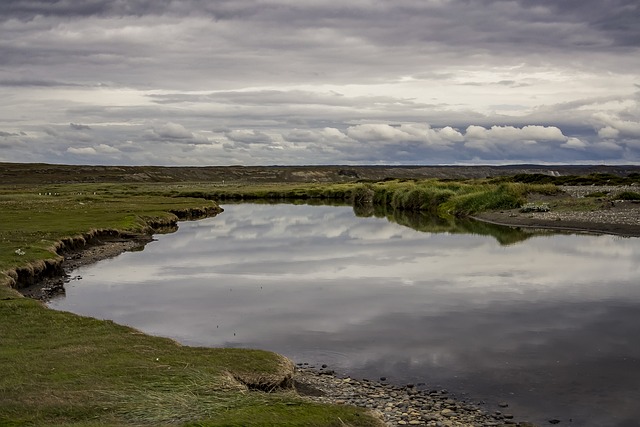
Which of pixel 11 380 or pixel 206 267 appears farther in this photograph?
pixel 206 267

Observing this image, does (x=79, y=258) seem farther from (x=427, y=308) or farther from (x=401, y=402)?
(x=401, y=402)

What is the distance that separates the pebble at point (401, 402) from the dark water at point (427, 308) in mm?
661

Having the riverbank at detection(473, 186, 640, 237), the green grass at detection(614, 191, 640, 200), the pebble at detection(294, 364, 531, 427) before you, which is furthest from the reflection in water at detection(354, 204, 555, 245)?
the pebble at detection(294, 364, 531, 427)

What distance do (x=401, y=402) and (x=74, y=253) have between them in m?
33.1

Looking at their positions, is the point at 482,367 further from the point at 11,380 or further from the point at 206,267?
the point at 206,267

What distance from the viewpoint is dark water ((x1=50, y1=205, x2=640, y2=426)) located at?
1891cm

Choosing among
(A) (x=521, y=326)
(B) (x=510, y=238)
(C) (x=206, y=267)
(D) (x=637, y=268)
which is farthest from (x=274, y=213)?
(A) (x=521, y=326)

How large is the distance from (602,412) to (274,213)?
78009 millimetres

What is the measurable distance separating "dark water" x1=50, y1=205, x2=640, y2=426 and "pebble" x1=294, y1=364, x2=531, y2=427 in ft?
2.17

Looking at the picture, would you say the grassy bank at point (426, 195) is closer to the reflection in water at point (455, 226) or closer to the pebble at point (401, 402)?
the reflection in water at point (455, 226)

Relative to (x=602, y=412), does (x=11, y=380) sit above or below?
above

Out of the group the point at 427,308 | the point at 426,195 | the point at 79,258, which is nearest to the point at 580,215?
the point at 426,195

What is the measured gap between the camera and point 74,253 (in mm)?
44312

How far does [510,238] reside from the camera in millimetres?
56750
